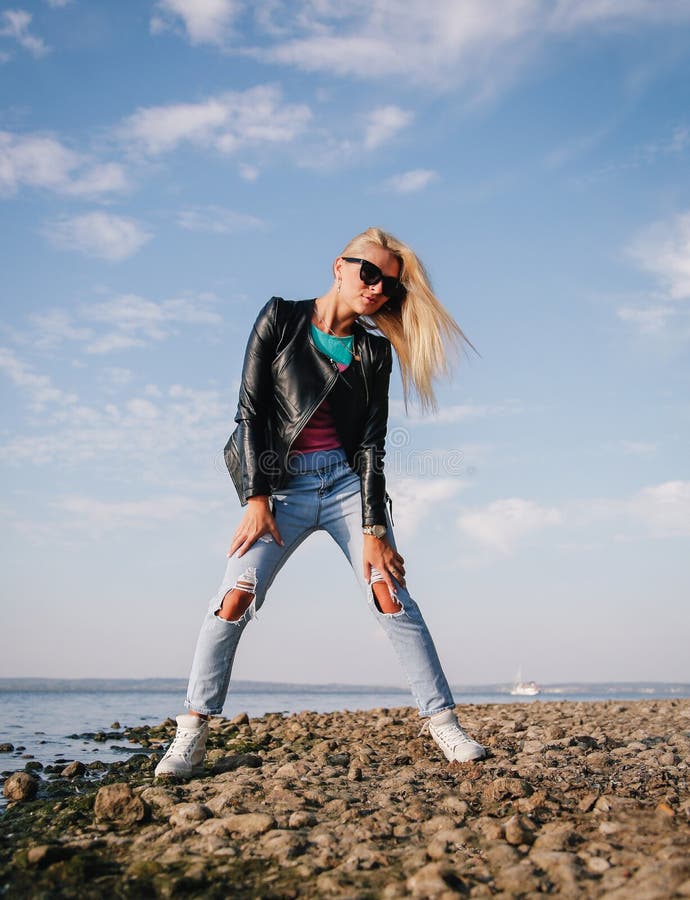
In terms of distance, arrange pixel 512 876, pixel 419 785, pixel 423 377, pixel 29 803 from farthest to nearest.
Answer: pixel 423 377, pixel 29 803, pixel 419 785, pixel 512 876

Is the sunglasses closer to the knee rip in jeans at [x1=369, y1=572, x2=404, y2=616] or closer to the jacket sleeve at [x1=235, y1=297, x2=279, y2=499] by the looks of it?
the jacket sleeve at [x1=235, y1=297, x2=279, y2=499]

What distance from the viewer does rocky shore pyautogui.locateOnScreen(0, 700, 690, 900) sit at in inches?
101

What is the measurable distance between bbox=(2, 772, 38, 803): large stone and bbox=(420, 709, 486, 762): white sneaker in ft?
7.78

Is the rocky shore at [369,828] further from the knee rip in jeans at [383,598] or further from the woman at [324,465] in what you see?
the knee rip in jeans at [383,598]

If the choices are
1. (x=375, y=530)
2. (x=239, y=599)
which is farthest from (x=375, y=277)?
(x=239, y=599)

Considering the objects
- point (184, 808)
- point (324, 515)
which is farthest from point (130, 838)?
point (324, 515)

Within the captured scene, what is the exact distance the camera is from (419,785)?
3924 millimetres

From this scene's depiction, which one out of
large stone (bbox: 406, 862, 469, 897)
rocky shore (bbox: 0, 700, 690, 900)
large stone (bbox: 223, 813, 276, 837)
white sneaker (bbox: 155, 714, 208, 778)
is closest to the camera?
large stone (bbox: 406, 862, 469, 897)

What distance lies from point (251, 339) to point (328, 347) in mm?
495

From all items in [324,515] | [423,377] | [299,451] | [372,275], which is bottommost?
A: [324,515]

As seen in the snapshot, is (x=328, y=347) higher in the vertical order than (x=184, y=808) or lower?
higher

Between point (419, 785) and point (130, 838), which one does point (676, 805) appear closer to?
point (419, 785)

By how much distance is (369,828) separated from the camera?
3.13 m

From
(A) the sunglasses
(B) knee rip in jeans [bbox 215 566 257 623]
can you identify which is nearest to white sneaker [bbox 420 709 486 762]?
(B) knee rip in jeans [bbox 215 566 257 623]
